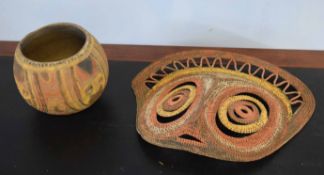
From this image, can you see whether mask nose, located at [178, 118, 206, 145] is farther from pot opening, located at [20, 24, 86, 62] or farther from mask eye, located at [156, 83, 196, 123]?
pot opening, located at [20, 24, 86, 62]

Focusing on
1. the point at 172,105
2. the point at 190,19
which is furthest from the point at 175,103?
the point at 190,19

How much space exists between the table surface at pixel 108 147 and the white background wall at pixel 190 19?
0.18m

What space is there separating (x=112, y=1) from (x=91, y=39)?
0.27 m

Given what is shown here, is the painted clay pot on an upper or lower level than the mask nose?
lower

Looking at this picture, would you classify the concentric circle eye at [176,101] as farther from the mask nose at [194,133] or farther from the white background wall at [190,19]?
the white background wall at [190,19]

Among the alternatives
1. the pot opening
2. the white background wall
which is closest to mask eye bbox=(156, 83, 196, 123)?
the pot opening

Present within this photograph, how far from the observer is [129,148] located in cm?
58

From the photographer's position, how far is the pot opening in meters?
0.60

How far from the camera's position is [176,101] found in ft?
1.95

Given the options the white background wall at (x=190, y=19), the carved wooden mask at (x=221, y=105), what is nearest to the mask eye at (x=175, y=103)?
the carved wooden mask at (x=221, y=105)

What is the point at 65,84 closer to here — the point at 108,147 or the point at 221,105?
the point at 108,147

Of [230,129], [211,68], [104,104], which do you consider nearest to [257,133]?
[230,129]

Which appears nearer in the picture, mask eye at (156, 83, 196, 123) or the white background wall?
mask eye at (156, 83, 196, 123)

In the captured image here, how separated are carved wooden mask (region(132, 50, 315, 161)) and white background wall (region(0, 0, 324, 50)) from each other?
15cm
